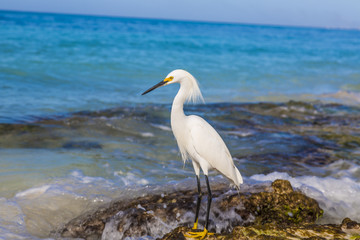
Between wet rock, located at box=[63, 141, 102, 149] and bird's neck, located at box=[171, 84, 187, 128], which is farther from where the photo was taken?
wet rock, located at box=[63, 141, 102, 149]

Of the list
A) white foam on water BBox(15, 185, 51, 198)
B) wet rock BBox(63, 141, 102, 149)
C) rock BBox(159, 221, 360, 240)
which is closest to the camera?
rock BBox(159, 221, 360, 240)

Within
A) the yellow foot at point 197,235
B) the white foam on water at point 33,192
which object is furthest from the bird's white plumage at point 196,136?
the white foam on water at point 33,192

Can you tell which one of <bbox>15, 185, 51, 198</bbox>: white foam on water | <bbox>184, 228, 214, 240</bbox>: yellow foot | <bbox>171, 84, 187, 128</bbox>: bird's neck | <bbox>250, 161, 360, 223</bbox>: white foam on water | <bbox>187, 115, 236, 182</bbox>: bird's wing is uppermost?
<bbox>171, 84, 187, 128</bbox>: bird's neck

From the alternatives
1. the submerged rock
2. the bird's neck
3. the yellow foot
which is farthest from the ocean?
the yellow foot

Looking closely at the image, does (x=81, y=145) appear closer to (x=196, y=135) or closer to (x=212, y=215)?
(x=212, y=215)

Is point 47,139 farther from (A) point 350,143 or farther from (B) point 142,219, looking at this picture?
(A) point 350,143

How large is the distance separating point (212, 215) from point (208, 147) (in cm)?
70

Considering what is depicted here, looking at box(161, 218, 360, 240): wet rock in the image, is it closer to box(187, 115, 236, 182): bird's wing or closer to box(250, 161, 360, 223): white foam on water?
box(187, 115, 236, 182): bird's wing

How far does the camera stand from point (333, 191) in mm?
4590

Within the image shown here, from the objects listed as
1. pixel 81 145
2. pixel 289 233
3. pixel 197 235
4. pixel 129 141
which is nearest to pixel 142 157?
pixel 129 141

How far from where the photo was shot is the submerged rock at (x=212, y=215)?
3.56 meters

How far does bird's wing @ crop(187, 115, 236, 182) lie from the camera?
345 centimetres

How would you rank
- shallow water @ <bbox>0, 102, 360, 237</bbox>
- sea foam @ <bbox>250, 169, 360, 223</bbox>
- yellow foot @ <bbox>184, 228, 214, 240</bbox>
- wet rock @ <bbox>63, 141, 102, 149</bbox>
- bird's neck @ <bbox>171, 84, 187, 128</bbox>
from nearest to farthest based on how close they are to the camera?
yellow foot @ <bbox>184, 228, 214, 240</bbox>
bird's neck @ <bbox>171, 84, 187, 128</bbox>
sea foam @ <bbox>250, 169, 360, 223</bbox>
shallow water @ <bbox>0, 102, 360, 237</bbox>
wet rock @ <bbox>63, 141, 102, 149</bbox>

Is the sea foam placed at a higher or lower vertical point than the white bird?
lower
